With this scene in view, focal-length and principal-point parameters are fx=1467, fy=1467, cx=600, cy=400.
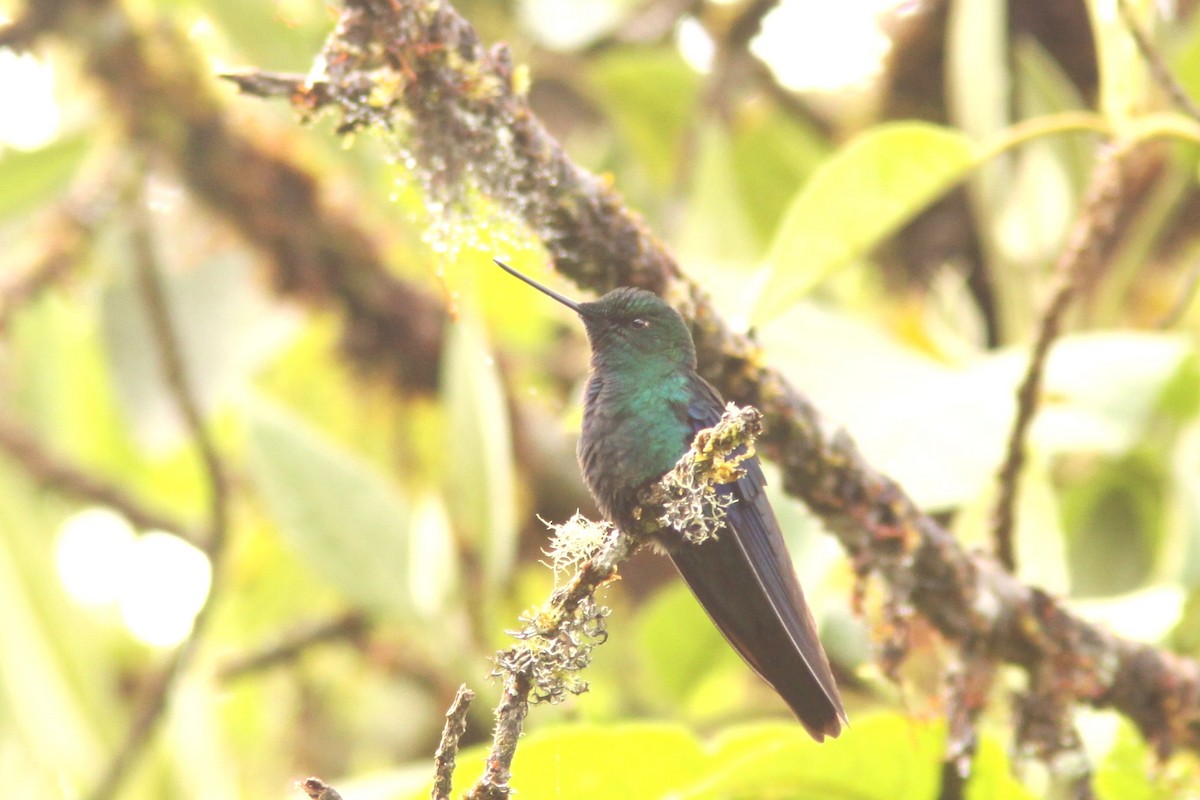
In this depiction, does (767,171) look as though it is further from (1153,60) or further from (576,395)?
(1153,60)

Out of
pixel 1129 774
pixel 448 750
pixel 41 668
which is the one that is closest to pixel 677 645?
pixel 1129 774

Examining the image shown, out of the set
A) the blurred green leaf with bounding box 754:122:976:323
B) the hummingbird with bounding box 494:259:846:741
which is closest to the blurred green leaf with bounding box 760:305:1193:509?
the blurred green leaf with bounding box 754:122:976:323

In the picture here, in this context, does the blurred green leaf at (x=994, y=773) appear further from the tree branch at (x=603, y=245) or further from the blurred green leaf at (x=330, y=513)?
the blurred green leaf at (x=330, y=513)

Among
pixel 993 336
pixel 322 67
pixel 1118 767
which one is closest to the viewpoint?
pixel 322 67

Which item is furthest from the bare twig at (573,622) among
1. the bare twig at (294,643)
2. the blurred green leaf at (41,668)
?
the bare twig at (294,643)

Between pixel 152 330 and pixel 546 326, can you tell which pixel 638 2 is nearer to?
pixel 546 326

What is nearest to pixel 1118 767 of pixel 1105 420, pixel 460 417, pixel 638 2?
pixel 1105 420

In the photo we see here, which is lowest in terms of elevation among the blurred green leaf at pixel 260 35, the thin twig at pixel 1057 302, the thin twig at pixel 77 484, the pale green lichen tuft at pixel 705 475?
the pale green lichen tuft at pixel 705 475
